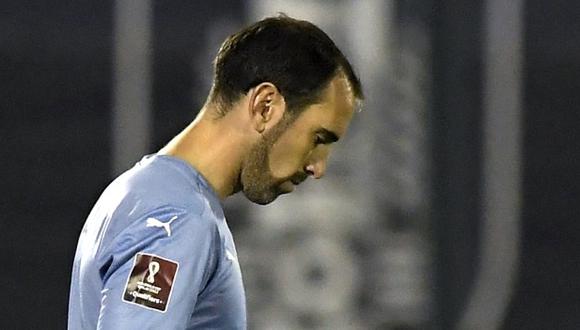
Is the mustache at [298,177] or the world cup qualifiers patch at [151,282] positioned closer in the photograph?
the world cup qualifiers patch at [151,282]

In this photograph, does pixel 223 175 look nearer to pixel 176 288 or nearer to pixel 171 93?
pixel 176 288

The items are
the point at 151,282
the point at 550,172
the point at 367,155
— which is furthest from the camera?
A: the point at 550,172

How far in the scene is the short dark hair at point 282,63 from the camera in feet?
6.51

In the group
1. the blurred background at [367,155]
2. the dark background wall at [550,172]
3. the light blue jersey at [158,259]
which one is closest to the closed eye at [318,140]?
the light blue jersey at [158,259]

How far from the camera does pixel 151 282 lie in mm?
1783

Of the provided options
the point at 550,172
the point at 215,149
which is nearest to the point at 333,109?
the point at 215,149

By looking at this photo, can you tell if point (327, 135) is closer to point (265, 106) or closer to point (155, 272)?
point (265, 106)

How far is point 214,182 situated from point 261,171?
0.07 meters

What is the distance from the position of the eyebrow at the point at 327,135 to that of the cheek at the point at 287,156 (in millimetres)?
21

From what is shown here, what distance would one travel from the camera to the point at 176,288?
70.6 inches

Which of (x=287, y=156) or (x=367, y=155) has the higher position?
(x=287, y=156)

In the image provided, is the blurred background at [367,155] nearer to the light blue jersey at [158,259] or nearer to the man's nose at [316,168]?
the man's nose at [316,168]

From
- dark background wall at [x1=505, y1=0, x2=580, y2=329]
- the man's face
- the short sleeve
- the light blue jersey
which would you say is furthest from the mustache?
dark background wall at [x1=505, y1=0, x2=580, y2=329]

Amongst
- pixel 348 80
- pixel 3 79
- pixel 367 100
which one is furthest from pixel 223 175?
pixel 3 79
